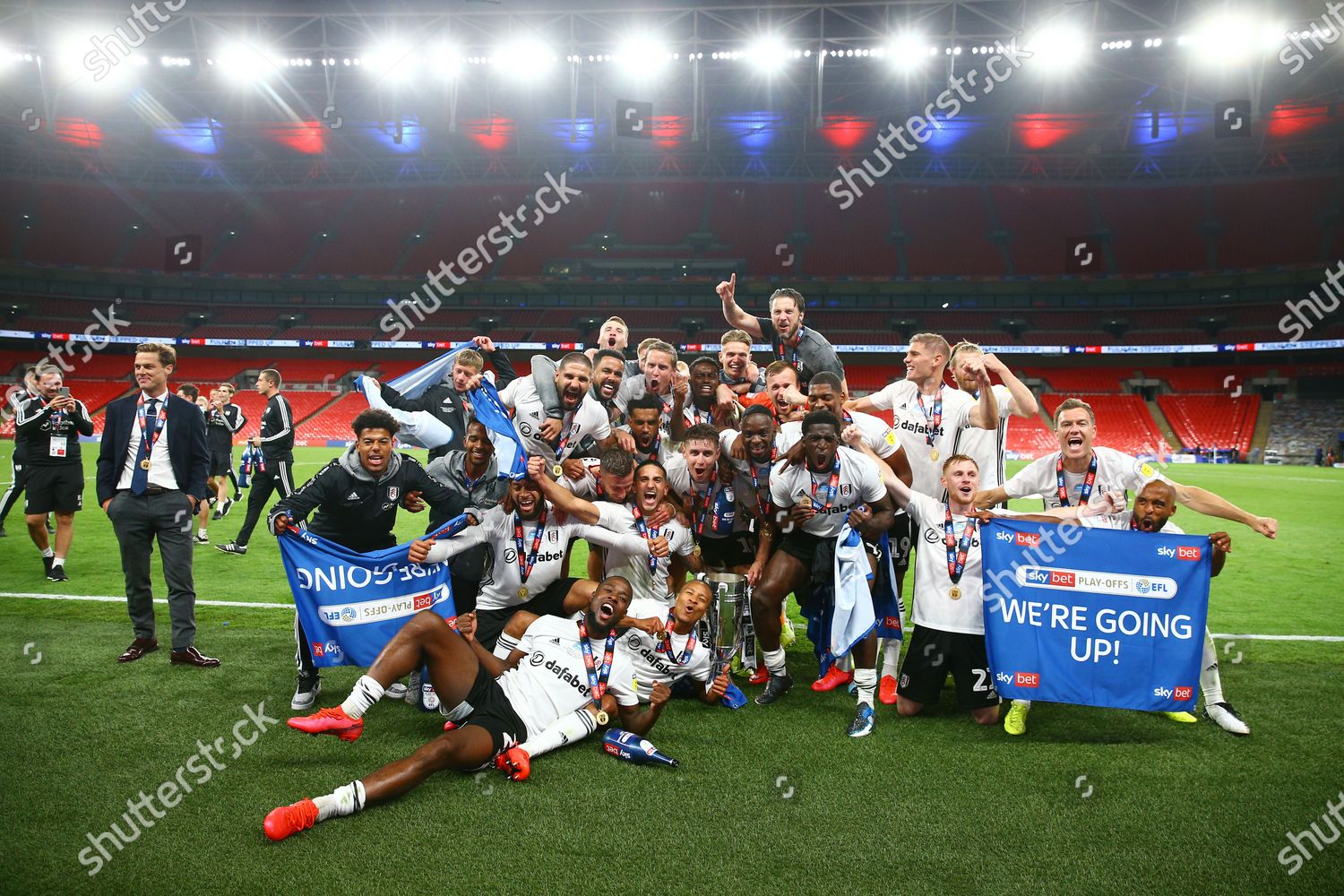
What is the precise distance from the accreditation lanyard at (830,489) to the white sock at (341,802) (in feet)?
10.7

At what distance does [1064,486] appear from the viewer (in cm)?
530

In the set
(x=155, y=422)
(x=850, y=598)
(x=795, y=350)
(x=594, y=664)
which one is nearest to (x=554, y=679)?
(x=594, y=664)

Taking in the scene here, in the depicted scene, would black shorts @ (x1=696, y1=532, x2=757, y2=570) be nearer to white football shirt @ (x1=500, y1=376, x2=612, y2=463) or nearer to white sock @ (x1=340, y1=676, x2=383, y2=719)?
white football shirt @ (x1=500, y1=376, x2=612, y2=463)

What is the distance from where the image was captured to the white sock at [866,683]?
16.1ft

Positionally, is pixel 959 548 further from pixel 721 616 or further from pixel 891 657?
pixel 721 616

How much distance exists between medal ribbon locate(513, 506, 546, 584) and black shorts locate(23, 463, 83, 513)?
243 inches

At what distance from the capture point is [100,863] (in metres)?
3.15

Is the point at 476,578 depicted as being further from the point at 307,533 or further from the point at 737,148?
the point at 737,148

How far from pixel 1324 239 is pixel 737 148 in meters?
29.4

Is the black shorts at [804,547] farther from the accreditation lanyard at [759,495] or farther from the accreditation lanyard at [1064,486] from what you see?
the accreditation lanyard at [1064,486]

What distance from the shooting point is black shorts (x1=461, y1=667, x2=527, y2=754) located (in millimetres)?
4086

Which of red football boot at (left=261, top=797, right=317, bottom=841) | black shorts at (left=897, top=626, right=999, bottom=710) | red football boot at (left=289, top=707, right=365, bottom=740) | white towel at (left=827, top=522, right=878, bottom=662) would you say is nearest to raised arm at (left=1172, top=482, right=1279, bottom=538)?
black shorts at (left=897, top=626, right=999, bottom=710)

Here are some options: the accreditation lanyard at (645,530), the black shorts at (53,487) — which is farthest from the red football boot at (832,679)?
the black shorts at (53,487)

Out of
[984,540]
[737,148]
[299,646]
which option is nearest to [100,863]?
[299,646]
